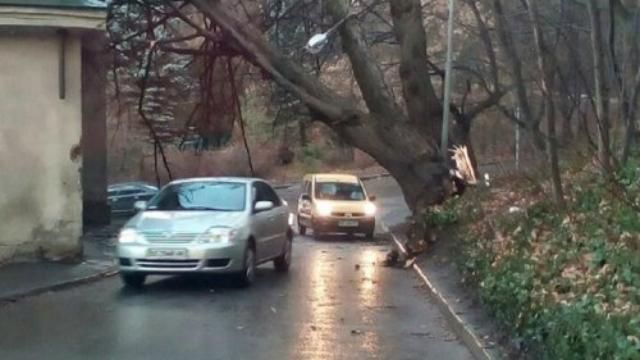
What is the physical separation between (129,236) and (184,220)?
79cm

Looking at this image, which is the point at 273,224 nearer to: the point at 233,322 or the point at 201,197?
the point at 201,197

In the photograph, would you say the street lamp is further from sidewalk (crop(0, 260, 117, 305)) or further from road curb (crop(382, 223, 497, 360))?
road curb (crop(382, 223, 497, 360))

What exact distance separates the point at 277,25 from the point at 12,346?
48.6 feet

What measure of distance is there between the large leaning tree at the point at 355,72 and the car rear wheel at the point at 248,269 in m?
5.35

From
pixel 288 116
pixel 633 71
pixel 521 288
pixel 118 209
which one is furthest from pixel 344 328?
pixel 118 209

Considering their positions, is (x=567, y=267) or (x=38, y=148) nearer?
(x=567, y=267)

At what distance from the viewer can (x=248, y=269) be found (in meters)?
18.2

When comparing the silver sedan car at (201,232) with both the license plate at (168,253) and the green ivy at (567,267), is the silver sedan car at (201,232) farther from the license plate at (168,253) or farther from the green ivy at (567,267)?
the green ivy at (567,267)

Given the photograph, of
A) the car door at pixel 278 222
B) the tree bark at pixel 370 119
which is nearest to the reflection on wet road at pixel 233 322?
the car door at pixel 278 222

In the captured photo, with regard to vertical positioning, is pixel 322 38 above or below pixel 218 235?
above

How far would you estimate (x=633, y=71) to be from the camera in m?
13.6

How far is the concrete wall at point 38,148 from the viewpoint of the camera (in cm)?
2011

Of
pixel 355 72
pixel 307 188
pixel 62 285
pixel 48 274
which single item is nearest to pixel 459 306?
pixel 62 285

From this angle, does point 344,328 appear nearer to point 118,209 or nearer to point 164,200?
point 164,200
